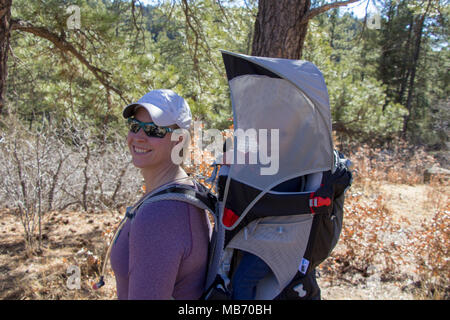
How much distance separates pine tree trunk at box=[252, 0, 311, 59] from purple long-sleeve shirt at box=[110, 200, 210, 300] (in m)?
2.54

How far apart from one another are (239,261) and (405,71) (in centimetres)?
2398

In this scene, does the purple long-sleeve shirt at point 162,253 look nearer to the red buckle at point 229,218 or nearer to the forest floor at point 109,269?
the red buckle at point 229,218

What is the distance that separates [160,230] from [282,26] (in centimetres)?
280

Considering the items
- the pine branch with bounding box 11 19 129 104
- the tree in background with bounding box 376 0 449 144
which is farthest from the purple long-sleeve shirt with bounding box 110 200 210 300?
the tree in background with bounding box 376 0 449 144

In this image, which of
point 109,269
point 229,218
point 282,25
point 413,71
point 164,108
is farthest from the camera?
point 413,71

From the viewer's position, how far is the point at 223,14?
4.95 metres

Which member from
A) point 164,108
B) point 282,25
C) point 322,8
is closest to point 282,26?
point 282,25

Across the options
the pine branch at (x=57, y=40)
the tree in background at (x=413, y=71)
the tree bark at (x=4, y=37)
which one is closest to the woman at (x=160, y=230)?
the tree bark at (x=4, y=37)

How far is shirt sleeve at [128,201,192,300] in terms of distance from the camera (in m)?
1.15

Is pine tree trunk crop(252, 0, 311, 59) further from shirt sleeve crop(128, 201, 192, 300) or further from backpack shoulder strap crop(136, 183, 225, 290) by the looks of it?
shirt sleeve crop(128, 201, 192, 300)

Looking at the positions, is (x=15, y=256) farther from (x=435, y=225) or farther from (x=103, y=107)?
(x=435, y=225)

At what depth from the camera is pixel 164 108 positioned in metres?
1.42

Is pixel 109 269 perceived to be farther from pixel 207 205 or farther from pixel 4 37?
pixel 207 205

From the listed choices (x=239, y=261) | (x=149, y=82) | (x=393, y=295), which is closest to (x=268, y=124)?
(x=239, y=261)
